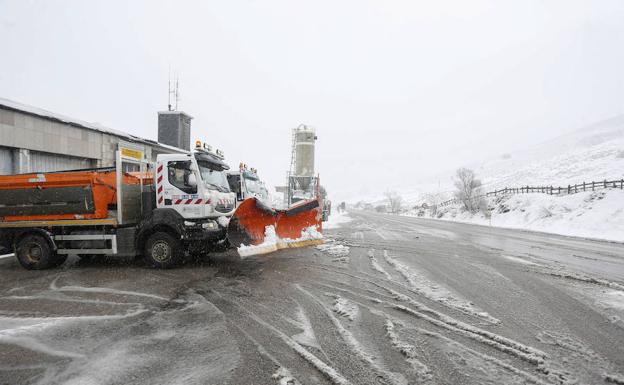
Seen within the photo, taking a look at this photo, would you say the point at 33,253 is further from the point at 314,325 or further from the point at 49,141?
Answer: the point at 314,325

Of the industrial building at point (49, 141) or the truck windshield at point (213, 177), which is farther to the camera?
the industrial building at point (49, 141)

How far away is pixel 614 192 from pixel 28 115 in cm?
3137

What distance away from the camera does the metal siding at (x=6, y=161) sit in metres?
10.3

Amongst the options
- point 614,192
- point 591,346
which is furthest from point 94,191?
point 614,192

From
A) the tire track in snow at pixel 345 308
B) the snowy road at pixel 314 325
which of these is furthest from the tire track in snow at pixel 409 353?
the tire track in snow at pixel 345 308

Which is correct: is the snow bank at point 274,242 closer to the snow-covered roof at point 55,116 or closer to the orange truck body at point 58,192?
the orange truck body at point 58,192

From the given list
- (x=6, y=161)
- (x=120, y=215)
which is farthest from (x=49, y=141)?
(x=120, y=215)

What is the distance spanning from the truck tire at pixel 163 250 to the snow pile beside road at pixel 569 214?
60.8ft

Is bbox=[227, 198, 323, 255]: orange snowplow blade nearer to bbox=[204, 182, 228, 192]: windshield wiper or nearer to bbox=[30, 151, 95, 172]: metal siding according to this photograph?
bbox=[204, 182, 228, 192]: windshield wiper

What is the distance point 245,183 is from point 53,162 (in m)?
6.84

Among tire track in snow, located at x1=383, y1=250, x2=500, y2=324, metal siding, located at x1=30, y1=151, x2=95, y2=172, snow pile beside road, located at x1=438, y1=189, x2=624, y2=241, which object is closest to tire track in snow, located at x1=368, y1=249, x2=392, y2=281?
tire track in snow, located at x1=383, y1=250, x2=500, y2=324

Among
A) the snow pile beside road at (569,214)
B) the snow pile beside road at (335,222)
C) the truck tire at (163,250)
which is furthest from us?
the snow pile beside road at (335,222)

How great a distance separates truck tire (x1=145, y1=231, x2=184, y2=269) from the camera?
7066mm

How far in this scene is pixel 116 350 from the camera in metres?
3.29
